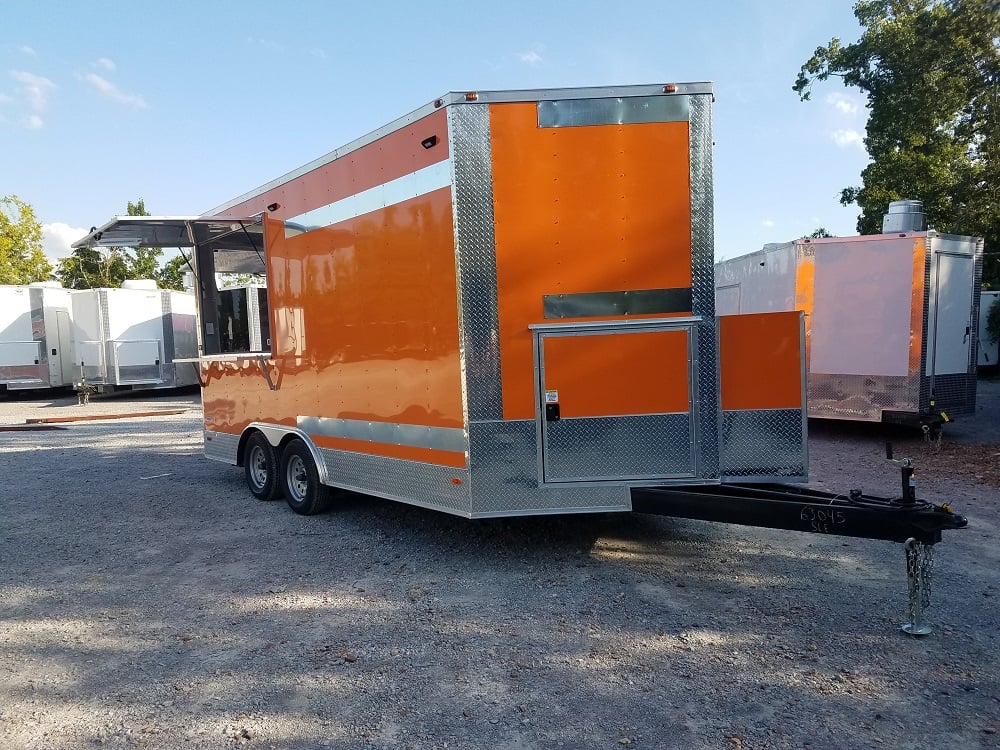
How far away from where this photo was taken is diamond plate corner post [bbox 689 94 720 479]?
14.1ft

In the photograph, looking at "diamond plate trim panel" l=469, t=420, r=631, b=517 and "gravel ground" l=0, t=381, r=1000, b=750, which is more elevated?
"diamond plate trim panel" l=469, t=420, r=631, b=517

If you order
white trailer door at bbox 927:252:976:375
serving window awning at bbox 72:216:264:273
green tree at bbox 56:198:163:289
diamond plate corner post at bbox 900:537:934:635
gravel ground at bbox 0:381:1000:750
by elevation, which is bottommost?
gravel ground at bbox 0:381:1000:750

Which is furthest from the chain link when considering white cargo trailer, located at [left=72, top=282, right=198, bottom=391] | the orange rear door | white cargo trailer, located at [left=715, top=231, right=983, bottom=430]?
white cargo trailer, located at [left=72, top=282, right=198, bottom=391]

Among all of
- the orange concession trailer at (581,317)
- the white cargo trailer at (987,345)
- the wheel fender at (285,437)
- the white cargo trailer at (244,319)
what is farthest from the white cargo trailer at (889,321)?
the white cargo trailer at (987,345)

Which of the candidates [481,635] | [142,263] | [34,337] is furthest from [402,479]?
[142,263]

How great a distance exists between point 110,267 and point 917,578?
35871mm

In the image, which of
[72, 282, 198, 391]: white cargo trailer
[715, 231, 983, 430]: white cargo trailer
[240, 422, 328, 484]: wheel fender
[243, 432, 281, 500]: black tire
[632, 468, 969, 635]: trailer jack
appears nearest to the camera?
[632, 468, 969, 635]: trailer jack

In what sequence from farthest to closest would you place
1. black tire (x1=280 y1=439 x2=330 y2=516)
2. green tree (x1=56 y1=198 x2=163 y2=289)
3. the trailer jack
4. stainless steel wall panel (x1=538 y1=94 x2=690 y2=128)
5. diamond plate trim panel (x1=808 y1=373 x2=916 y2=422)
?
green tree (x1=56 y1=198 x2=163 y2=289)
diamond plate trim panel (x1=808 y1=373 x2=916 y2=422)
black tire (x1=280 y1=439 x2=330 y2=516)
stainless steel wall panel (x1=538 y1=94 x2=690 y2=128)
the trailer jack

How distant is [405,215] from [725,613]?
335 centimetres

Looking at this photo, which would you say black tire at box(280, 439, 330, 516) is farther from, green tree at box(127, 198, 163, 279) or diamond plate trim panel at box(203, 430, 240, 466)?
green tree at box(127, 198, 163, 279)

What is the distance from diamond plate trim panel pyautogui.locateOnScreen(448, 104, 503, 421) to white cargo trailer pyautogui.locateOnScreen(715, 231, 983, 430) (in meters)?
5.99

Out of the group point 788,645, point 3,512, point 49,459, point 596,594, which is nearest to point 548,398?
point 596,594

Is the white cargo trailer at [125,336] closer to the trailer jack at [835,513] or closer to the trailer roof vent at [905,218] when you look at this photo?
the trailer roof vent at [905,218]

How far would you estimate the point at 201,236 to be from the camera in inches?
274
